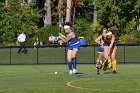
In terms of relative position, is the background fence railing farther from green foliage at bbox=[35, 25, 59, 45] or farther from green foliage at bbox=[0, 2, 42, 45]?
green foliage at bbox=[35, 25, 59, 45]

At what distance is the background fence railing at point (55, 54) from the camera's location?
34.1 m

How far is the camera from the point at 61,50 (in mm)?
34375

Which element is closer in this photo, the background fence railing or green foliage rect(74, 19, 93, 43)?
the background fence railing

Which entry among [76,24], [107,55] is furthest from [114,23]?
[107,55]

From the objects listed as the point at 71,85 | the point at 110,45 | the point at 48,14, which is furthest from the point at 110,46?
the point at 48,14

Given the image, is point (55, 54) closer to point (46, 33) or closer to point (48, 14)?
point (46, 33)

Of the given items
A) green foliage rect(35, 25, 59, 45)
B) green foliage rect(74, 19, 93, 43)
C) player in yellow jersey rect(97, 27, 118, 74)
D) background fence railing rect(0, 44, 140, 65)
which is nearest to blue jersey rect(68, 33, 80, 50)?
player in yellow jersey rect(97, 27, 118, 74)

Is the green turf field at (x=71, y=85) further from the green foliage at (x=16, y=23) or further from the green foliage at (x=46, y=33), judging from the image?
the green foliage at (x=46, y=33)

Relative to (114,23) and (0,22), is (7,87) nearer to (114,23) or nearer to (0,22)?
(0,22)

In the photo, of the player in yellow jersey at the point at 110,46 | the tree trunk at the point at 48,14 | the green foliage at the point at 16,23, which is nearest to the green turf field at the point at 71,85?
→ the player in yellow jersey at the point at 110,46

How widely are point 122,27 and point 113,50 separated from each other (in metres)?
44.1

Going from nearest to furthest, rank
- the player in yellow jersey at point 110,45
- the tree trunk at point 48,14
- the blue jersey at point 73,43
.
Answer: the blue jersey at point 73,43 < the player in yellow jersey at point 110,45 < the tree trunk at point 48,14

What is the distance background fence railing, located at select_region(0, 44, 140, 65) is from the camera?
112 feet

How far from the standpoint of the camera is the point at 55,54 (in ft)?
117
